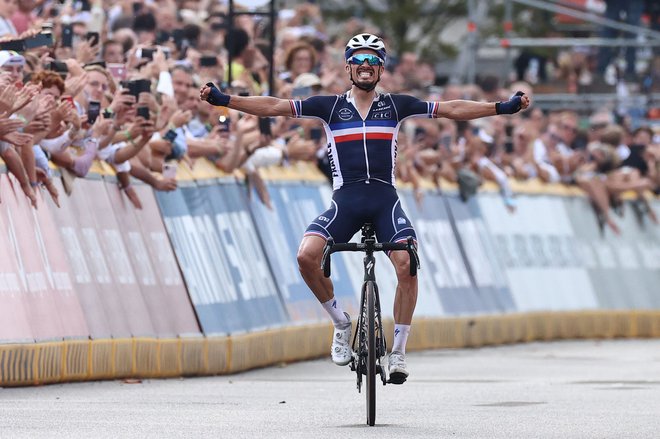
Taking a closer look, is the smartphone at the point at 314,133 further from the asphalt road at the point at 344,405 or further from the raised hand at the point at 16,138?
the raised hand at the point at 16,138

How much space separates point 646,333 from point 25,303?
47.6 ft

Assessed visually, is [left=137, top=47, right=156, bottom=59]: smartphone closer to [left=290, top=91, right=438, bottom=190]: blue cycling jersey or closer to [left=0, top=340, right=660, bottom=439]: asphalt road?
[left=0, top=340, right=660, bottom=439]: asphalt road

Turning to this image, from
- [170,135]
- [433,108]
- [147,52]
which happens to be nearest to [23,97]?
[433,108]

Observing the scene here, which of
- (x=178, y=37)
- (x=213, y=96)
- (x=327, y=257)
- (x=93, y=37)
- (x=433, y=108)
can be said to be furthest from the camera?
(x=178, y=37)

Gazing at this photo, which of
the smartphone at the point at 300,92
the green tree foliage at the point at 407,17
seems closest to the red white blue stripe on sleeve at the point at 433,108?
the smartphone at the point at 300,92

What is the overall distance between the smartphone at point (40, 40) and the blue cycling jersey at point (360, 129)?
3.34 m

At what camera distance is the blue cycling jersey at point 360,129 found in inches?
525

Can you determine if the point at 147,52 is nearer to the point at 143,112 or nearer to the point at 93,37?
the point at 93,37

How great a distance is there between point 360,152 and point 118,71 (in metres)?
5.03

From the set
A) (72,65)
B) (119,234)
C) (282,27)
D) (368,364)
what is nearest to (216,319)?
(119,234)

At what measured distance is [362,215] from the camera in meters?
13.3

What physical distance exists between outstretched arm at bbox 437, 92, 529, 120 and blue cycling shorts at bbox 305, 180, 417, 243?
67cm

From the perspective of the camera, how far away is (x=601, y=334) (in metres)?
26.7

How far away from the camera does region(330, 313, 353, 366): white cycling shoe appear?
43.2ft
